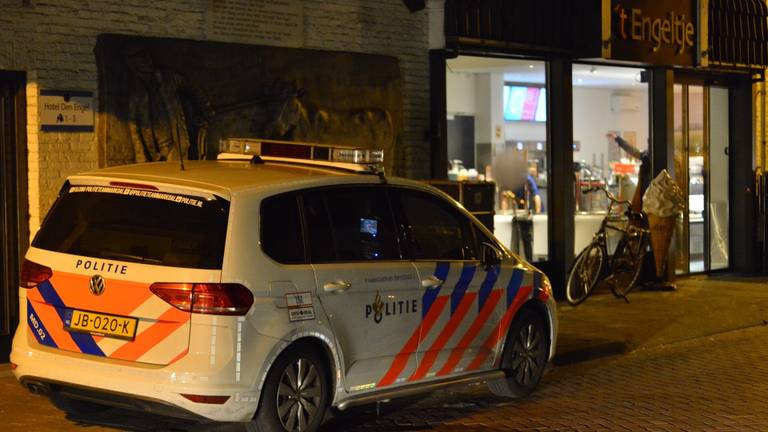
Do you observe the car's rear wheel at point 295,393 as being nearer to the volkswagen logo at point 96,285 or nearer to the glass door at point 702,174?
the volkswagen logo at point 96,285

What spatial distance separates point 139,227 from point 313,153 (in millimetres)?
1612

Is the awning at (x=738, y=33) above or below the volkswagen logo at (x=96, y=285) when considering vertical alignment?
above

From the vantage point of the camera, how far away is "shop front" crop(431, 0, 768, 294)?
559 inches

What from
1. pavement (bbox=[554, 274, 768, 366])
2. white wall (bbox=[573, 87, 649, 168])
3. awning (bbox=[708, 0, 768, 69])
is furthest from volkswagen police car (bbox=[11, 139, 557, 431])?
awning (bbox=[708, 0, 768, 69])

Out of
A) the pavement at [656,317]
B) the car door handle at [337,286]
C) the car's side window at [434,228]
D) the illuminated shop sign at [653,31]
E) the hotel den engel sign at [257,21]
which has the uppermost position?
the illuminated shop sign at [653,31]

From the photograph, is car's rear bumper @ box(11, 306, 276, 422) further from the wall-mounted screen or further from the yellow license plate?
A: the wall-mounted screen

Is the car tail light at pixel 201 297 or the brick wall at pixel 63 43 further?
the brick wall at pixel 63 43

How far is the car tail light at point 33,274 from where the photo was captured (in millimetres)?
7102

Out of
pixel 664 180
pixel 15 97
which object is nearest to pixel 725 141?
pixel 664 180

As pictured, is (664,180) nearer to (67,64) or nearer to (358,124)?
(358,124)

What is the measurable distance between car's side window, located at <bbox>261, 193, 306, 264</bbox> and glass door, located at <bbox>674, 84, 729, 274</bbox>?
10.7 metres

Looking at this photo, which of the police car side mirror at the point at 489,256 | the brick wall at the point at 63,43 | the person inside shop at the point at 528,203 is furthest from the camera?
the person inside shop at the point at 528,203

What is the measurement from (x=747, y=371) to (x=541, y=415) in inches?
111

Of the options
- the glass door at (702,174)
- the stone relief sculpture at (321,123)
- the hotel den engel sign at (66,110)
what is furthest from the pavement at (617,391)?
the glass door at (702,174)
